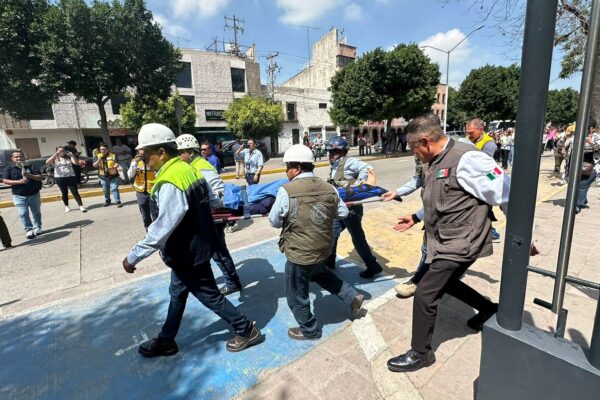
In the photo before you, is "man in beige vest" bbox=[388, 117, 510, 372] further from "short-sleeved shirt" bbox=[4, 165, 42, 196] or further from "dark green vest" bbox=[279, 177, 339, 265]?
"short-sleeved shirt" bbox=[4, 165, 42, 196]

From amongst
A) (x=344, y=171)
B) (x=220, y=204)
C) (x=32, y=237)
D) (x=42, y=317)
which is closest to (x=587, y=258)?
(x=344, y=171)

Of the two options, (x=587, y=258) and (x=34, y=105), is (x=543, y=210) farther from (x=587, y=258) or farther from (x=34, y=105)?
(x=34, y=105)

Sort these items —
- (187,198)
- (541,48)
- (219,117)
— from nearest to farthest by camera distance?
(541,48), (187,198), (219,117)

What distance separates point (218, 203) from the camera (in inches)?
134

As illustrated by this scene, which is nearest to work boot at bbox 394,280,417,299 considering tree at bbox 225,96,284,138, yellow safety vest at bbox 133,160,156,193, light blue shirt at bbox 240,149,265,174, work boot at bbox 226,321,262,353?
work boot at bbox 226,321,262,353

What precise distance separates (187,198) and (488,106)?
4062cm

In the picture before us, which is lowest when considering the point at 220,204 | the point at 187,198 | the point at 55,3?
the point at 220,204

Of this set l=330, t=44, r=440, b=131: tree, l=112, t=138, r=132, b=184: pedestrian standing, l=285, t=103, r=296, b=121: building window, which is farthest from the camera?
l=285, t=103, r=296, b=121: building window

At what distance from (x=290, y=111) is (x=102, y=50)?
24065mm

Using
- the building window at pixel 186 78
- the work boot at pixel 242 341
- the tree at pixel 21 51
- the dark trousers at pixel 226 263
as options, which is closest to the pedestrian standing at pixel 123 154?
the tree at pixel 21 51

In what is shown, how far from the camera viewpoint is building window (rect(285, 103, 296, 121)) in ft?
117

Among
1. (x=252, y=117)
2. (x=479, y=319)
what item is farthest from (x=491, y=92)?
(x=479, y=319)

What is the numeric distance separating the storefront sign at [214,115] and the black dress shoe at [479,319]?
29.9 meters

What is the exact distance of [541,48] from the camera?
1.31 metres
